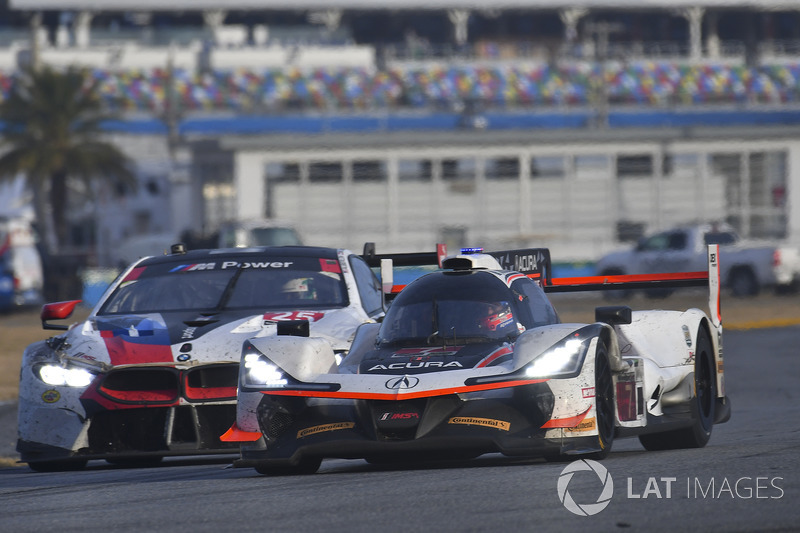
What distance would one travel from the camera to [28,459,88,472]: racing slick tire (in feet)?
29.1

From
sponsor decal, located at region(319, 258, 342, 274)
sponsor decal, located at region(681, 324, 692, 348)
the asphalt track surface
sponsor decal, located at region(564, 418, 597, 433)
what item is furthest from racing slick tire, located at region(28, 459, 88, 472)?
sponsor decal, located at region(681, 324, 692, 348)

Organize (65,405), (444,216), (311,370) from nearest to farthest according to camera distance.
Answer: (311,370) < (65,405) < (444,216)

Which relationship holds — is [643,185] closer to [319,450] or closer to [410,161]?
[410,161]

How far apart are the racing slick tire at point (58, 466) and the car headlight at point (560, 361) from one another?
321 cm

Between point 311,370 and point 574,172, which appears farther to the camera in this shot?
point 574,172

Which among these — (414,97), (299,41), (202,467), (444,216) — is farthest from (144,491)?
(299,41)

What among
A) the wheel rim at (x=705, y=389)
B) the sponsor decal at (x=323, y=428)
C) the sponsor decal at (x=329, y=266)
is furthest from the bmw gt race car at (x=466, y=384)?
the sponsor decal at (x=329, y=266)

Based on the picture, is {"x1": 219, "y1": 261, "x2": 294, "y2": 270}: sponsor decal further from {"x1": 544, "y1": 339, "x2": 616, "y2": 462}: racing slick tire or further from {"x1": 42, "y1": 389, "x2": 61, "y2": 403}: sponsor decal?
{"x1": 544, "y1": 339, "x2": 616, "y2": 462}: racing slick tire

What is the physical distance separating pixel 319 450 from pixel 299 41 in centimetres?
5351

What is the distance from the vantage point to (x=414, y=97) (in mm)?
51688

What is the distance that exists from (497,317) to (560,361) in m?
0.78

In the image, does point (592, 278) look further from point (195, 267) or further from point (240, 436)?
point (240, 436)

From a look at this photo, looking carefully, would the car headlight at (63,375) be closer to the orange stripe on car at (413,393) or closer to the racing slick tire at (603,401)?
the orange stripe on car at (413,393)

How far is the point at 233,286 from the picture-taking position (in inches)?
390
